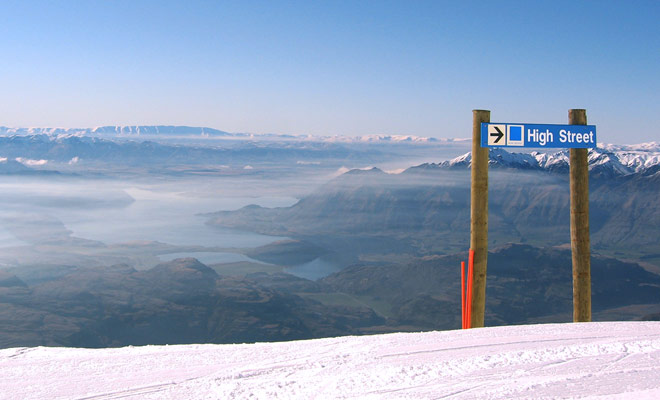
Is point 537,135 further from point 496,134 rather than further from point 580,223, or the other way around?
point 580,223

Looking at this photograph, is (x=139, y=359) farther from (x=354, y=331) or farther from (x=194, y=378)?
(x=354, y=331)

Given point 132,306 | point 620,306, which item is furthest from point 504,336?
point 620,306

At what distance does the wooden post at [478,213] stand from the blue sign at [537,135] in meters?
0.13

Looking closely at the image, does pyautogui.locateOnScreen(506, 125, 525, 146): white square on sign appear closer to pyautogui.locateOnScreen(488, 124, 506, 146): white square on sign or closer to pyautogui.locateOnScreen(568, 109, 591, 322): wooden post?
pyautogui.locateOnScreen(488, 124, 506, 146): white square on sign

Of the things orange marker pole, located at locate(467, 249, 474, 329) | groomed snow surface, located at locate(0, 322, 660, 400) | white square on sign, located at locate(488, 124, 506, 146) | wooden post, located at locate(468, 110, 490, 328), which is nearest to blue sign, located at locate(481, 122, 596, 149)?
white square on sign, located at locate(488, 124, 506, 146)

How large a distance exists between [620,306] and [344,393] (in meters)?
227

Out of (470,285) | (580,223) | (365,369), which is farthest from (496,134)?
(365,369)

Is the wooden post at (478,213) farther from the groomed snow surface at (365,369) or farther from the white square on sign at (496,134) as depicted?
the groomed snow surface at (365,369)

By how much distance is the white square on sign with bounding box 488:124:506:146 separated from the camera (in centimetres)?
678

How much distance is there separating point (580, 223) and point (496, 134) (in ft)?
6.61

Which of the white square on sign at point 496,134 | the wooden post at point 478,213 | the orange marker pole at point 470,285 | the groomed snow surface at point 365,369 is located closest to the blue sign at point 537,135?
the white square on sign at point 496,134

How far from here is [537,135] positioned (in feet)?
22.6

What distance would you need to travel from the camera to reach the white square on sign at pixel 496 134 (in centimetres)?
678

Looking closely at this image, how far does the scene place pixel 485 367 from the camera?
174 inches
